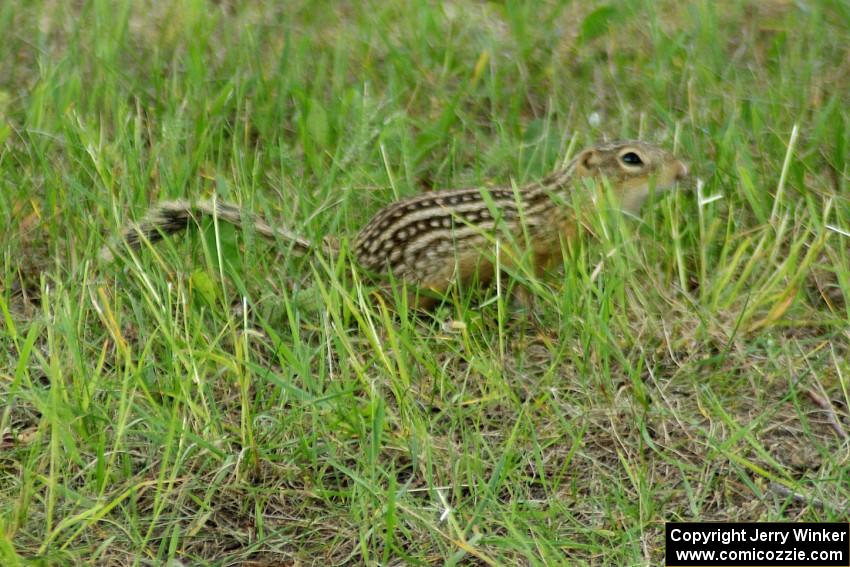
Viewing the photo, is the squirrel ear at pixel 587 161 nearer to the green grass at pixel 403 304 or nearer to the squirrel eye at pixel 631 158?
the squirrel eye at pixel 631 158

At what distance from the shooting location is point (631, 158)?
18.1ft

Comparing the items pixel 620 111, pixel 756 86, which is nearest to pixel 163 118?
pixel 620 111

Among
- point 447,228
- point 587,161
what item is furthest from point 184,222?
point 587,161

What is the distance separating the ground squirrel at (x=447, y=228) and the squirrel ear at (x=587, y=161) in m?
0.02

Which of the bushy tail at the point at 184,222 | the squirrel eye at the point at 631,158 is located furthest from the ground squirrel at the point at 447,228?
the squirrel eye at the point at 631,158

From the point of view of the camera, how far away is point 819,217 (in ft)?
17.0

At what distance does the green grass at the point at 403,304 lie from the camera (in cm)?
402

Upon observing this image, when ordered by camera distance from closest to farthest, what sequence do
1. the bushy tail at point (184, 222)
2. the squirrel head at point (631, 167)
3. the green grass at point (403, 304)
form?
the green grass at point (403, 304), the bushy tail at point (184, 222), the squirrel head at point (631, 167)

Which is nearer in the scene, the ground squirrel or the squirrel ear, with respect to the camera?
the ground squirrel

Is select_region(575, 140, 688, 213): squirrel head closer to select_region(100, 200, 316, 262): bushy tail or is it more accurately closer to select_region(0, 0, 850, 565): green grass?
select_region(0, 0, 850, 565): green grass

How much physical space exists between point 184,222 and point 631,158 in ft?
5.62

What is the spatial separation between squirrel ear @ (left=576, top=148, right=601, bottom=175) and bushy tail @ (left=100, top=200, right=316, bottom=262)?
108 cm

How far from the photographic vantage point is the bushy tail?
5062 millimetres

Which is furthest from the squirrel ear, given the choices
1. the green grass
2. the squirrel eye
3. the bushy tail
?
the bushy tail
